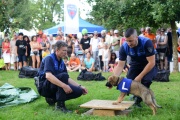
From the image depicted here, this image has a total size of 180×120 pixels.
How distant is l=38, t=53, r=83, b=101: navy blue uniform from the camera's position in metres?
5.67

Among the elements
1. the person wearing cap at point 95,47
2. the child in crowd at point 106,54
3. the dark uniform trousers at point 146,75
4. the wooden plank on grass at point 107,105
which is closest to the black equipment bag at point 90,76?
the child in crowd at point 106,54

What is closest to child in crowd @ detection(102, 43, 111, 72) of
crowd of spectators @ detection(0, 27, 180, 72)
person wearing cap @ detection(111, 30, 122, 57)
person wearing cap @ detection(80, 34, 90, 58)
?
crowd of spectators @ detection(0, 27, 180, 72)

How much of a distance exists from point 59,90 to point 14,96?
1.80 m

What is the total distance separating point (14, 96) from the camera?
7.00 meters

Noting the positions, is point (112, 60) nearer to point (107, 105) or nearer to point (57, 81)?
point (107, 105)

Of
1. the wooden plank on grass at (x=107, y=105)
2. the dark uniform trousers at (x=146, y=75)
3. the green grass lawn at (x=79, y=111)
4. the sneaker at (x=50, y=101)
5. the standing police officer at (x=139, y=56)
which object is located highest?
the standing police officer at (x=139, y=56)

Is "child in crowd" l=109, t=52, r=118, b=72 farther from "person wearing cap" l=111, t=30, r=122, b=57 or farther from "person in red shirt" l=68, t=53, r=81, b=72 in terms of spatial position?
"person in red shirt" l=68, t=53, r=81, b=72

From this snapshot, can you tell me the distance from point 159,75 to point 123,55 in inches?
194

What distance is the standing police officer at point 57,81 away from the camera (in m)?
5.57

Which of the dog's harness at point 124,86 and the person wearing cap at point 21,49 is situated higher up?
the person wearing cap at point 21,49

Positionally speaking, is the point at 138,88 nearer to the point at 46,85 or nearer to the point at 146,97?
the point at 146,97

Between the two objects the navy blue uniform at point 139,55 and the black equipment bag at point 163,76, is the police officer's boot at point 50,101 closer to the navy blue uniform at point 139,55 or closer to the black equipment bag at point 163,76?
the navy blue uniform at point 139,55

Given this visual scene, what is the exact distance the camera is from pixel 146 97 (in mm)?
5363

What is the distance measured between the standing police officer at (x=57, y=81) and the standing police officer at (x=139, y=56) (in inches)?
38.3
